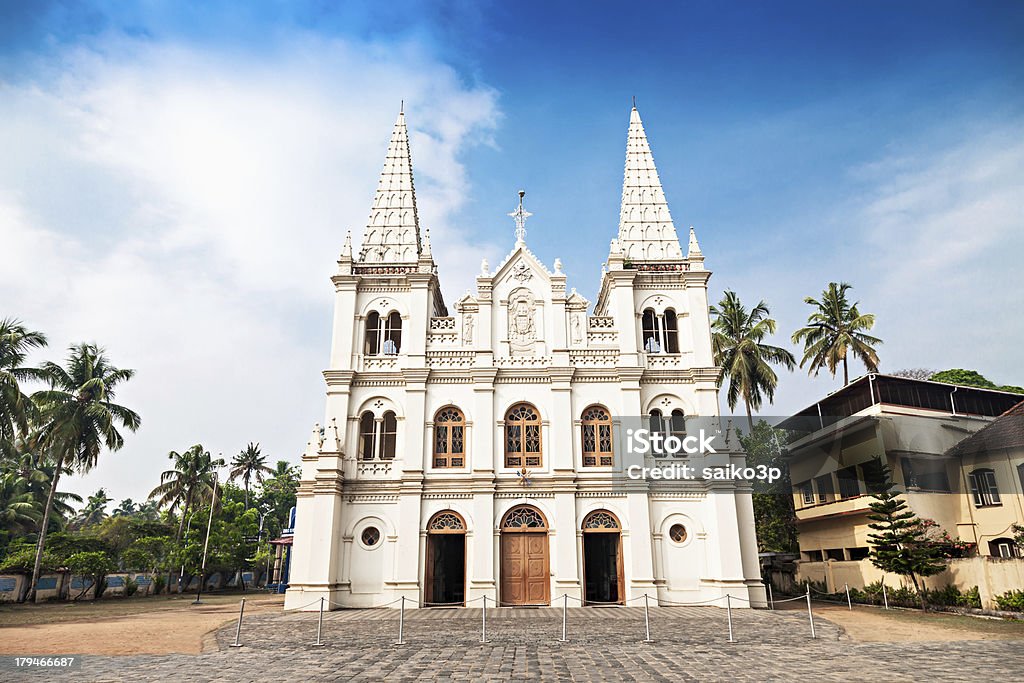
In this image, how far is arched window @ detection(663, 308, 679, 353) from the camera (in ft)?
88.4

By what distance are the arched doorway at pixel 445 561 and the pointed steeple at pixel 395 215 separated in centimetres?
1093

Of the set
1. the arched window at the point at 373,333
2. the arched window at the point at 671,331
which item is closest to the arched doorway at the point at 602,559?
the arched window at the point at 671,331

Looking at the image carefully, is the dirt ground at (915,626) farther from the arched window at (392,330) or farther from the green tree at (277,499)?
the green tree at (277,499)

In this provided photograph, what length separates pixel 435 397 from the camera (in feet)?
83.3

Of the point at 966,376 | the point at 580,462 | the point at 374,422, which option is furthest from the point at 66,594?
the point at 966,376

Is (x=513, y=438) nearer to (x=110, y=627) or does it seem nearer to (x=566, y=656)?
(x=566, y=656)

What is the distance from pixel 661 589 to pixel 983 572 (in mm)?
9821

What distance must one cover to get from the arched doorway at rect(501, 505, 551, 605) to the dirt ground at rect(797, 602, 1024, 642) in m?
9.22

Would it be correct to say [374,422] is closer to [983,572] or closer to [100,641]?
[100,641]

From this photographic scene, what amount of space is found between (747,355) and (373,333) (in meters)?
21.5

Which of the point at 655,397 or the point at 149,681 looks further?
the point at 655,397

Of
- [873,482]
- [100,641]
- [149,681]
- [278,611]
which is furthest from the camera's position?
[873,482]

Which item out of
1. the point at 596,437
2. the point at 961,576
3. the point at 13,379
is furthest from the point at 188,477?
the point at 961,576

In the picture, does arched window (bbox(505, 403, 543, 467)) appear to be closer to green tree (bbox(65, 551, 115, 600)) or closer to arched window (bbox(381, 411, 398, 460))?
arched window (bbox(381, 411, 398, 460))
